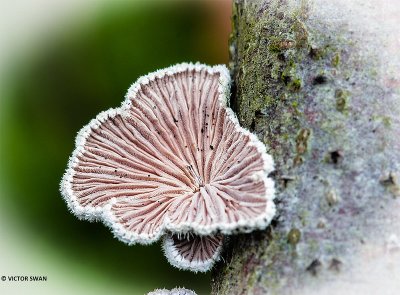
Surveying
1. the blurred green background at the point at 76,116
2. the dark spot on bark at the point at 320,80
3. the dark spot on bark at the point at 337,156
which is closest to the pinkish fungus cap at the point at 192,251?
the dark spot on bark at the point at 337,156

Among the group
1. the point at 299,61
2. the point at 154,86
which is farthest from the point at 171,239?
the point at 299,61

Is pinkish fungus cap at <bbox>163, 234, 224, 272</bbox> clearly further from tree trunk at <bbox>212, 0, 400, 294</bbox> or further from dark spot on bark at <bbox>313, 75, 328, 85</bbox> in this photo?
dark spot on bark at <bbox>313, 75, 328, 85</bbox>

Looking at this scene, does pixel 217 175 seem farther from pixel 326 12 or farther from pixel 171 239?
pixel 326 12

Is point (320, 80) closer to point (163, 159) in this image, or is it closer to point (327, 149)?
point (327, 149)

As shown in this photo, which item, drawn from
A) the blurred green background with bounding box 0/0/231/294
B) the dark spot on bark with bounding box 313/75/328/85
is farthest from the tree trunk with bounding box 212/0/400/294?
the blurred green background with bounding box 0/0/231/294

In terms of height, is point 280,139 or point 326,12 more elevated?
point 326,12
